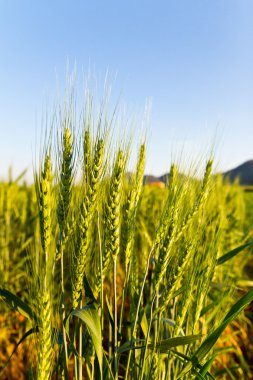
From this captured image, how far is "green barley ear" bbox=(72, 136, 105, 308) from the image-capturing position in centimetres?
99

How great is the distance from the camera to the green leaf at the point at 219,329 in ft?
3.09

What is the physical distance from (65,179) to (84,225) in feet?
0.48

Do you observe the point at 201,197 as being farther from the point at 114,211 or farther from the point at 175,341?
the point at 175,341

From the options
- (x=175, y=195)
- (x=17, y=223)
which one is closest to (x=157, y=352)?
(x=175, y=195)

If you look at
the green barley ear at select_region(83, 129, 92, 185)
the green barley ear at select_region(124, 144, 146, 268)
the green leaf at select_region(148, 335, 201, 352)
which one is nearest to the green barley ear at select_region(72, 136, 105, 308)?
the green barley ear at select_region(83, 129, 92, 185)

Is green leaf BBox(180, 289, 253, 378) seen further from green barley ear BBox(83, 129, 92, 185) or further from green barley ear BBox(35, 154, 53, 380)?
green barley ear BBox(83, 129, 92, 185)

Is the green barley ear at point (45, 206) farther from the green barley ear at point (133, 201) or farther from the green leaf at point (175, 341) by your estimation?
the green leaf at point (175, 341)

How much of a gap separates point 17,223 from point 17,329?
896mm

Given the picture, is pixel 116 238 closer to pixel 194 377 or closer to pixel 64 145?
pixel 64 145

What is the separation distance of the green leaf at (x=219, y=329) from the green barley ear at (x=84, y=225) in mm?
337

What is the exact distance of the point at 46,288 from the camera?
37.5 inches

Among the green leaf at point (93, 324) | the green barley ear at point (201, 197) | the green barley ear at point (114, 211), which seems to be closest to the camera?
the green leaf at point (93, 324)

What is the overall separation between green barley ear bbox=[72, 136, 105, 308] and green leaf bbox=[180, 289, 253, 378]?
0.34m

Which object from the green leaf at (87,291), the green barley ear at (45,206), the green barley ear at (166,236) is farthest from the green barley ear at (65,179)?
the green barley ear at (166,236)
